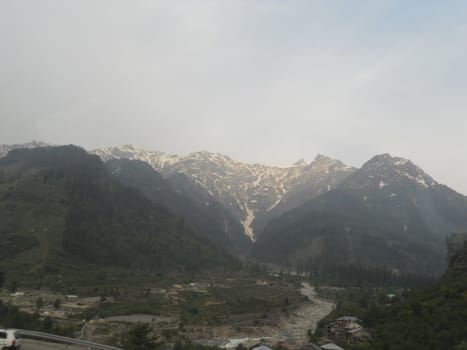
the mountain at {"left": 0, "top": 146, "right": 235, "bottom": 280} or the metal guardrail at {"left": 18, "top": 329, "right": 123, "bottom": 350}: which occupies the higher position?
the mountain at {"left": 0, "top": 146, "right": 235, "bottom": 280}

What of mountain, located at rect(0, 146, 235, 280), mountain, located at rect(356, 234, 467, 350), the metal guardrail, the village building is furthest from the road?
mountain, located at rect(0, 146, 235, 280)

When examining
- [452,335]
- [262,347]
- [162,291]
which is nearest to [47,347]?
[262,347]

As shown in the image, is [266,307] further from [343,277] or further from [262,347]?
[343,277]

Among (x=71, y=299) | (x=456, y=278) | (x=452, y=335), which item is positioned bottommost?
(x=71, y=299)

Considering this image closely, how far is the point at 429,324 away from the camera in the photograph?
49.5m

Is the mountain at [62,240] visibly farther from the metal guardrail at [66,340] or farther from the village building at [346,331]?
the metal guardrail at [66,340]

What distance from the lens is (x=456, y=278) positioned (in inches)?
2805

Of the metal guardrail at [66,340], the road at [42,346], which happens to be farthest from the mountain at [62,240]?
the metal guardrail at [66,340]

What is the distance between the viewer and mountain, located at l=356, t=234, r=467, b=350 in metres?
44.8

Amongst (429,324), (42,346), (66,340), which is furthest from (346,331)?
(42,346)

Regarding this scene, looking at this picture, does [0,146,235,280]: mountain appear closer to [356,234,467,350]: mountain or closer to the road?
the road

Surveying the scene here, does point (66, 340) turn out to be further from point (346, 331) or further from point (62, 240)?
point (62, 240)

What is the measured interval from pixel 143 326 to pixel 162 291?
8463 centimetres

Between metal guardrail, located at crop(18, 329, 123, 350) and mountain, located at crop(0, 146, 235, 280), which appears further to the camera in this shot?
mountain, located at crop(0, 146, 235, 280)
